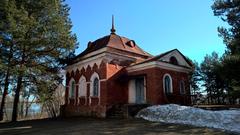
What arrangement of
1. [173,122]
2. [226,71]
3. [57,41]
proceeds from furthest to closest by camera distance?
[57,41] → [226,71] → [173,122]

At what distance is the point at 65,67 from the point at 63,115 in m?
5.20

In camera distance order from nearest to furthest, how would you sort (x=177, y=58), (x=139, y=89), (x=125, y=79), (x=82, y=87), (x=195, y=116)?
(x=195, y=116) < (x=125, y=79) < (x=139, y=89) < (x=177, y=58) < (x=82, y=87)

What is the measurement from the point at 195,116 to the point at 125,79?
831cm

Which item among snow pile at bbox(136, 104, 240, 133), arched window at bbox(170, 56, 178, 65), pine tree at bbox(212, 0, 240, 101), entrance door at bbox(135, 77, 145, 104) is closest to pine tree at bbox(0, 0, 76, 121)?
entrance door at bbox(135, 77, 145, 104)

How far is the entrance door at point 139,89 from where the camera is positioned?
20344mm

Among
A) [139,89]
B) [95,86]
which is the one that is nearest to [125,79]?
[139,89]

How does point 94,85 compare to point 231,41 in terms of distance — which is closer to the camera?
point 231,41

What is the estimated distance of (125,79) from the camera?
2045 centimetres

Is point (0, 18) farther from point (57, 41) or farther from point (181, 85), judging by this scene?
point (181, 85)

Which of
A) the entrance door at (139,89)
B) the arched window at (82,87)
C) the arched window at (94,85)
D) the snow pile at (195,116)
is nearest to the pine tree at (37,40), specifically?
the arched window at (82,87)

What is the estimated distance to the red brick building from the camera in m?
18.9

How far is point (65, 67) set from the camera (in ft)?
81.1

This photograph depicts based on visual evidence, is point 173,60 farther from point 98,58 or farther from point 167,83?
point 98,58

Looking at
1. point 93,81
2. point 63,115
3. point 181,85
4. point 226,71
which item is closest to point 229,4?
point 226,71
